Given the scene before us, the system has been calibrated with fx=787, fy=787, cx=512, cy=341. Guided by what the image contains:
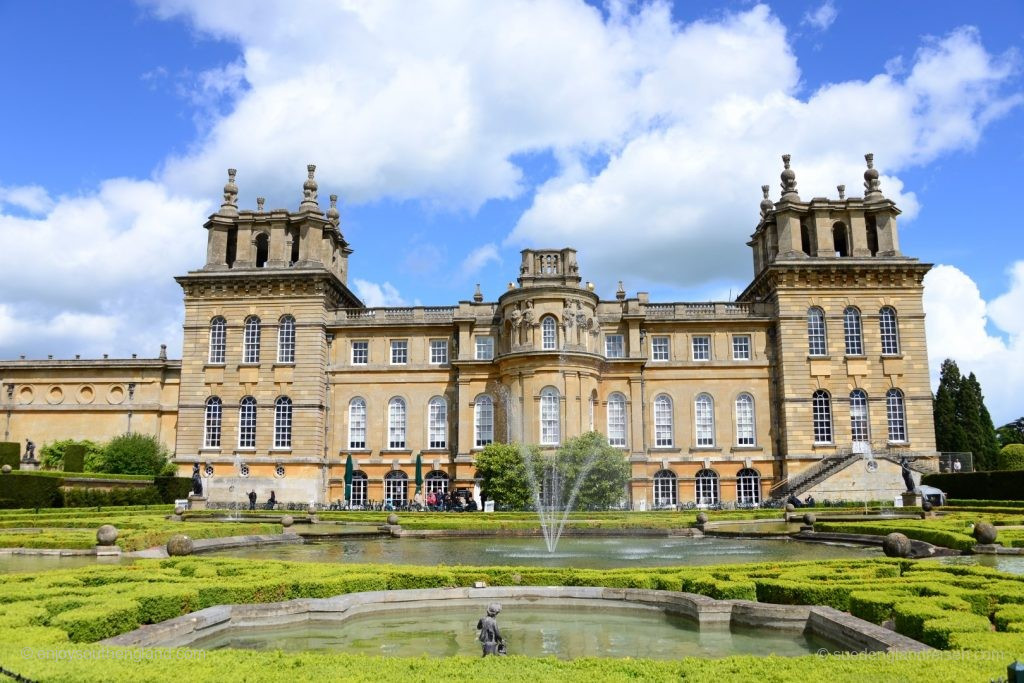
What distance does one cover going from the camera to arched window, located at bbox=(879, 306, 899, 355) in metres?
39.4

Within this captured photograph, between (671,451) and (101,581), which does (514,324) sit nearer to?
(671,451)

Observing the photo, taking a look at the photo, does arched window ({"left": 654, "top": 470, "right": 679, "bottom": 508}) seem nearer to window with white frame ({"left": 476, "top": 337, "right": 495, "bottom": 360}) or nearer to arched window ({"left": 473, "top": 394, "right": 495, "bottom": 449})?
arched window ({"left": 473, "top": 394, "right": 495, "bottom": 449})

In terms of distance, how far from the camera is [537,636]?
32.0 feet

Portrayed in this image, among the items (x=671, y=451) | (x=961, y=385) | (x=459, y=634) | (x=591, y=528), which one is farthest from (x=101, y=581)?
(x=961, y=385)

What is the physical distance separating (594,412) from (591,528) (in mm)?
15404

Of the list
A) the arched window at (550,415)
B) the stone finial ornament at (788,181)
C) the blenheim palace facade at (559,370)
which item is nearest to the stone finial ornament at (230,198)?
the blenheim palace facade at (559,370)

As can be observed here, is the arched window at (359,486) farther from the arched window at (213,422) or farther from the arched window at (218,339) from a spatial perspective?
the arched window at (218,339)

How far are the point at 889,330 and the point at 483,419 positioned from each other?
68.7ft

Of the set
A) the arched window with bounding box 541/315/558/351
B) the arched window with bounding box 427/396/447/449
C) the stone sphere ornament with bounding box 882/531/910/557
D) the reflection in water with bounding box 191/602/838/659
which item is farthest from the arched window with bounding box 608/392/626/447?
the reflection in water with bounding box 191/602/838/659

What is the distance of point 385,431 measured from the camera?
40844 mm

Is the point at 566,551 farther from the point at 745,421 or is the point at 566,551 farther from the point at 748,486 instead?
the point at 745,421


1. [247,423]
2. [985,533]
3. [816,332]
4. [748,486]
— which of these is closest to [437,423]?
[247,423]

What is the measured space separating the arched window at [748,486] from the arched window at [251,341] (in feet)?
83.5

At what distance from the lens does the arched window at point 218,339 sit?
41219 millimetres
